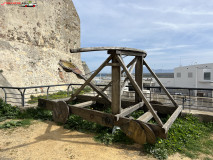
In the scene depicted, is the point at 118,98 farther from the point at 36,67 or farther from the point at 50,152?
the point at 36,67

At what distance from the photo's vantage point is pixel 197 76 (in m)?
34.5

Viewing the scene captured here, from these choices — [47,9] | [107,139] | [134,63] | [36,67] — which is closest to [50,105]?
[107,139]

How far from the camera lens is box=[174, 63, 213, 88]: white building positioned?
1292 inches

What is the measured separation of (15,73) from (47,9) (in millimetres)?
7966

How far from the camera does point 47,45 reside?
586 inches

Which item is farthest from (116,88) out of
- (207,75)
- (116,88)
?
(207,75)

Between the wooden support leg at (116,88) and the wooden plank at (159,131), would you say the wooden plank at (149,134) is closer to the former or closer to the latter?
the wooden plank at (159,131)

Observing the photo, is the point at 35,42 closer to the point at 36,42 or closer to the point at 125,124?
the point at 36,42

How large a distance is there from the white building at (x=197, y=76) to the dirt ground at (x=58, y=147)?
116ft

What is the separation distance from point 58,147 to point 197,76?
127 ft

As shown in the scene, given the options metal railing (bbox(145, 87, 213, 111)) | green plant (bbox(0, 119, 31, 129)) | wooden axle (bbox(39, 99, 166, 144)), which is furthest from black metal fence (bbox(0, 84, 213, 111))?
wooden axle (bbox(39, 99, 166, 144))

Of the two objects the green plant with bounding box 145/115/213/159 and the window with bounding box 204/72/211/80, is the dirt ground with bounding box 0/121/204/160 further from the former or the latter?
the window with bounding box 204/72/211/80

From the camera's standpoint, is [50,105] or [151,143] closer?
[151,143]

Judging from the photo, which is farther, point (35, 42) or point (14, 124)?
point (35, 42)
